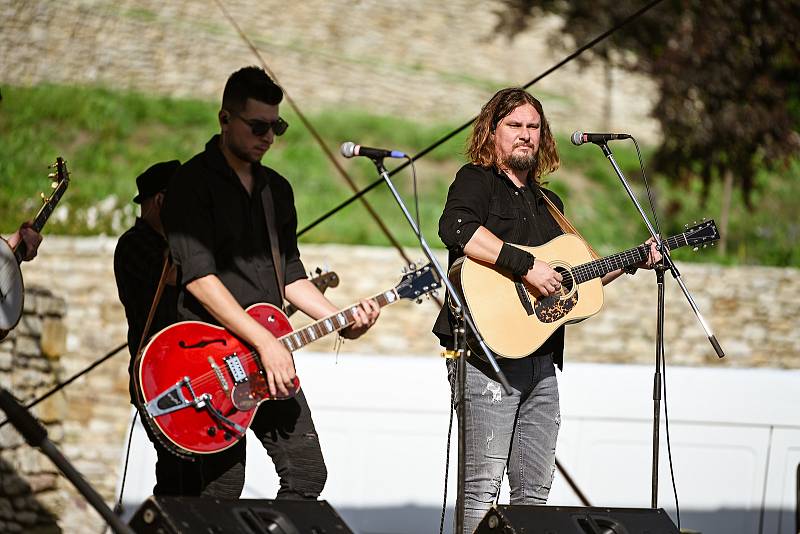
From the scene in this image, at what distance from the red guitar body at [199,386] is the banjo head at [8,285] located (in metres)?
0.67

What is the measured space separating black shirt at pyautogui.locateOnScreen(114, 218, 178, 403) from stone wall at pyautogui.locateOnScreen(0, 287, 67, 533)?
12.9ft

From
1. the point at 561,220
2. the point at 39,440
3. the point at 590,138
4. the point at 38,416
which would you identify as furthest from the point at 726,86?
the point at 39,440

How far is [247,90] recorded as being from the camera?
3.89 m

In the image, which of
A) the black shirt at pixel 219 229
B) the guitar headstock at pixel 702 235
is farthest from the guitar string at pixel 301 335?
the guitar headstock at pixel 702 235

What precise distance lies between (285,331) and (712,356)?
932cm

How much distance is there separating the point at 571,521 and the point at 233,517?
112cm

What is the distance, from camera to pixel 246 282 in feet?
13.0

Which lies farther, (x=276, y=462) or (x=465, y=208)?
(x=465, y=208)

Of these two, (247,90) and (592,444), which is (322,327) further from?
(592,444)

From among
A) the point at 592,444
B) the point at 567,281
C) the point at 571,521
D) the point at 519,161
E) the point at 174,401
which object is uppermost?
the point at 519,161

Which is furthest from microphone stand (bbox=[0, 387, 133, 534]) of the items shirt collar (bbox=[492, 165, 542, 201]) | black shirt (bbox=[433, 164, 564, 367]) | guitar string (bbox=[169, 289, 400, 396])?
shirt collar (bbox=[492, 165, 542, 201])

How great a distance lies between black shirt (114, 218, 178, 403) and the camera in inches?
167

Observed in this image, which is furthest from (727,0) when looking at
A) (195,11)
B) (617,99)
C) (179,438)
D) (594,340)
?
(179,438)

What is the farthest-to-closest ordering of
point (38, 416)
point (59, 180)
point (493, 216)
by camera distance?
point (38, 416) → point (59, 180) → point (493, 216)
